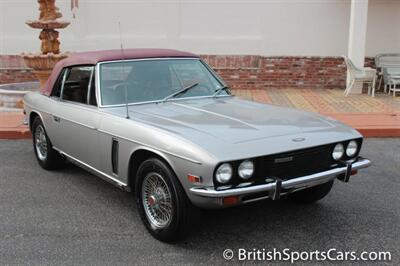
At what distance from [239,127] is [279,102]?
680 cm

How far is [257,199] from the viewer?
11.2ft

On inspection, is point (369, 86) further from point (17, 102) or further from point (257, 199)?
→ point (257, 199)

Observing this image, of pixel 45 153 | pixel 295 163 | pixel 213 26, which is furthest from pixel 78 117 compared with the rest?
pixel 213 26

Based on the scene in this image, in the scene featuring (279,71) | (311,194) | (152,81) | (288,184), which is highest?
(152,81)

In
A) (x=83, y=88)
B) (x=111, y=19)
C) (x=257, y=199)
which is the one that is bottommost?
(x=257, y=199)

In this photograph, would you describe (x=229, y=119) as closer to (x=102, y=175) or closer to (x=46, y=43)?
(x=102, y=175)

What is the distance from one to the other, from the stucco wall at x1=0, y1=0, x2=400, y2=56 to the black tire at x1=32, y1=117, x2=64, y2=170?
6.88m

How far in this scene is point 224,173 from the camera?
10.8 ft

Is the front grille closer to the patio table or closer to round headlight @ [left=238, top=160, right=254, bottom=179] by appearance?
round headlight @ [left=238, top=160, right=254, bottom=179]

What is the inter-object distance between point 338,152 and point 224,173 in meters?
1.13

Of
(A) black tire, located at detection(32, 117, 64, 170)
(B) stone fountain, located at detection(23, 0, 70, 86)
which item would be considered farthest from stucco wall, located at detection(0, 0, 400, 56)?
(A) black tire, located at detection(32, 117, 64, 170)

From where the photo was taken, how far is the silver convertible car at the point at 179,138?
3346 millimetres

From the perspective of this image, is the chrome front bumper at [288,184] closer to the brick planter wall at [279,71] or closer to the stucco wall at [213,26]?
the brick planter wall at [279,71]

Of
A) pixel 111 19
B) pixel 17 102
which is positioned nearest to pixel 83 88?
pixel 17 102
